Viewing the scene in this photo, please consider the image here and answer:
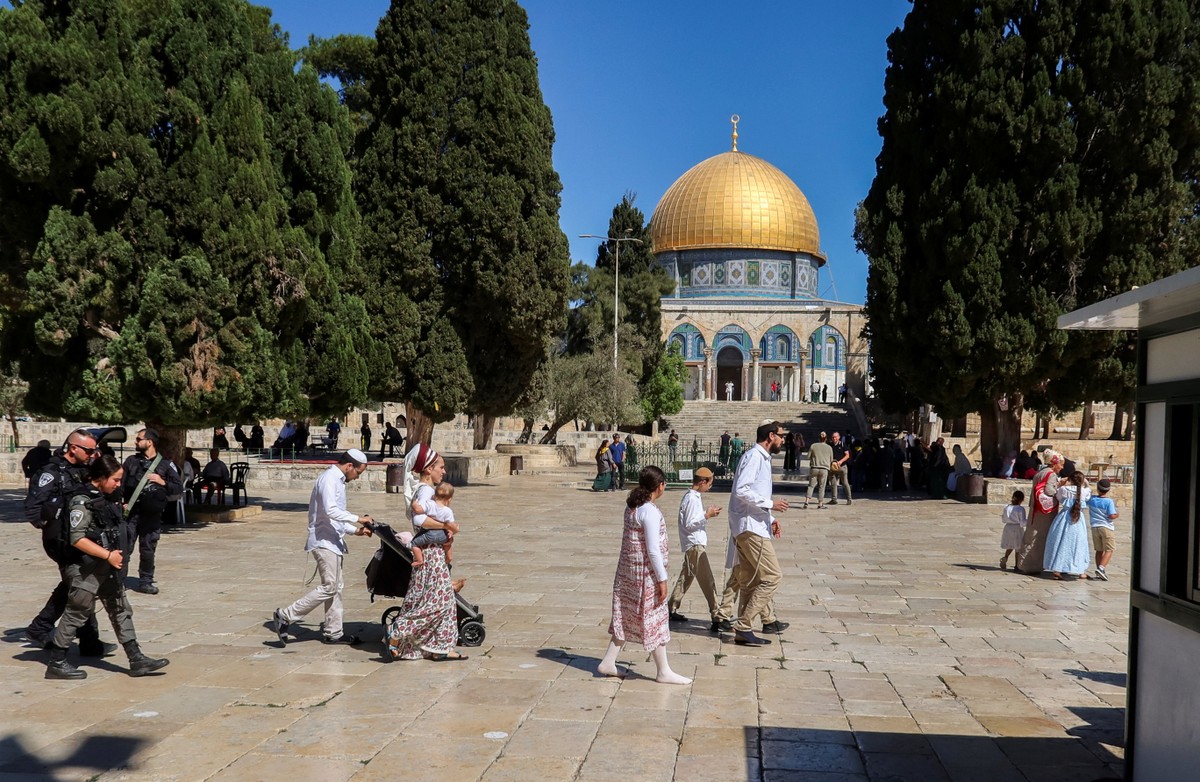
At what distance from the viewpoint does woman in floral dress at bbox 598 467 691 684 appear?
6.33 meters

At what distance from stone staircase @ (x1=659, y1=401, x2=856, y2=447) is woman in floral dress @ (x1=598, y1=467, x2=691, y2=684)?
39.4 metres

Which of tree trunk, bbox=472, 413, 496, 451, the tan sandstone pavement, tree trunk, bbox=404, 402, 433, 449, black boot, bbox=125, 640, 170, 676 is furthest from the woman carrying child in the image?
tree trunk, bbox=472, 413, 496, 451

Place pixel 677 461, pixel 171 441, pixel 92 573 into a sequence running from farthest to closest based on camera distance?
pixel 677 461, pixel 171 441, pixel 92 573

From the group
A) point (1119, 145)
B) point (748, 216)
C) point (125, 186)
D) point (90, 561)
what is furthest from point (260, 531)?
point (748, 216)

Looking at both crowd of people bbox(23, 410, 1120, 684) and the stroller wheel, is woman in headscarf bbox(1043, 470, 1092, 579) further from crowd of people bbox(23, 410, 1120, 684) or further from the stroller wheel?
the stroller wheel

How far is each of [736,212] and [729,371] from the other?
10167mm

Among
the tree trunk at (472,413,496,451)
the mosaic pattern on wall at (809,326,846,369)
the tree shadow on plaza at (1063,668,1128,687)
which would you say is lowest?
the tree shadow on plaza at (1063,668,1128,687)

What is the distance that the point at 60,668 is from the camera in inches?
245

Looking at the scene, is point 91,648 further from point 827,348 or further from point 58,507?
point 827,348

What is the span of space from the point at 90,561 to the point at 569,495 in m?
15.6

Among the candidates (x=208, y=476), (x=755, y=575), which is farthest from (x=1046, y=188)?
(x=208, y=476)

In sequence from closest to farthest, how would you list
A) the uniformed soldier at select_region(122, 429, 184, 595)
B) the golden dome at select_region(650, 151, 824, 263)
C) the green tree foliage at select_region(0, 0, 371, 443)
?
the uniformed soldier at select_region(122, 429, 184, 595) → the green tree foliage at select_region(0, 0, 371, 443) → the golden dome at select_region(650, 151, 824, 263)

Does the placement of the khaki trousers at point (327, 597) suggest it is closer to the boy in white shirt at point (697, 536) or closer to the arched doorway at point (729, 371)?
the boy in white shirt at point (697, 536)

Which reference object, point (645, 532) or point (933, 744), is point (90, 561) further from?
point (933, 744)
